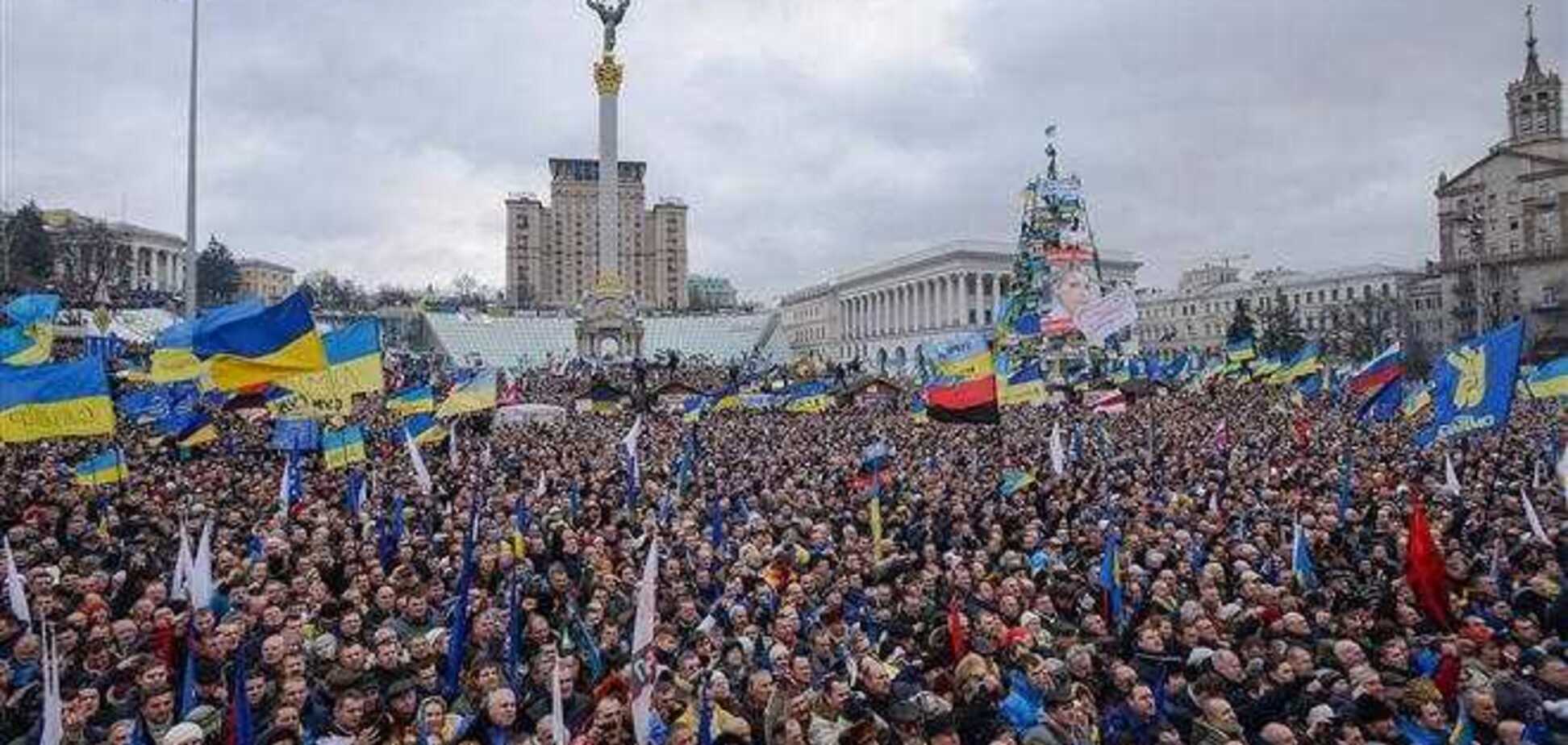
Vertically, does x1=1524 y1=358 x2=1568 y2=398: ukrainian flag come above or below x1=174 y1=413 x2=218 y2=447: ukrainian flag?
above

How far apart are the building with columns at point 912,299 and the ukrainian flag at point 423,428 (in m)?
55.0

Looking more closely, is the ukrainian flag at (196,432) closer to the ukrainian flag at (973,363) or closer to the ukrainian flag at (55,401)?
the ukrainian flag at (55,401)

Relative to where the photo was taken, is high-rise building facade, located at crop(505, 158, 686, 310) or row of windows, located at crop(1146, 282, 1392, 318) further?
Result: high-rise building facade, located at crop(505, 158, 686, 310)

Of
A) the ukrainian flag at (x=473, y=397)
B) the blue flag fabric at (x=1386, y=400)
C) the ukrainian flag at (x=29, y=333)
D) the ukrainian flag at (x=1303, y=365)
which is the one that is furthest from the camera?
the ukrainian flag at (x=1303, y=365)

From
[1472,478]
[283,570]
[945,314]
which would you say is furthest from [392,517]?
[945,314]

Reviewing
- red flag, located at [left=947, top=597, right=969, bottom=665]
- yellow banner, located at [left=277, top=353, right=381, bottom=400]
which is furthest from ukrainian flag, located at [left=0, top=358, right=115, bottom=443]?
red flag, located at [left=947, top=597, right=969, bottom=665]

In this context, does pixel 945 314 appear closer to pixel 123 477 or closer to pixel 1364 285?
pixel 1364 285

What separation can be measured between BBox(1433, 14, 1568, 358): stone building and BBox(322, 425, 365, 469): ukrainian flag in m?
54.0

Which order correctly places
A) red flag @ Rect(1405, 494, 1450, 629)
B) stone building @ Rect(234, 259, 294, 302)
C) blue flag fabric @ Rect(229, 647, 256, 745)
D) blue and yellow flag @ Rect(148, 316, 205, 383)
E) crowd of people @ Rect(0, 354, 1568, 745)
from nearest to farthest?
blue flag fabric @ Rect(229, 647, 256, 745) < crowd of people @ Rect(0, 354, 1568, 745) < red flag @ Rect(1405, 494, 1450, 629) < blue and yellow flag @ Rect(148, 316, 205, 383) < stone building @ Rect(234, 259, 294, 302)

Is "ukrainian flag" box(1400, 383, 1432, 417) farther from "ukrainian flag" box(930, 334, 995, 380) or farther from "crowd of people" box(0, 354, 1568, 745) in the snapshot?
"ukrainian flag" box(930, 334, 995, 380)

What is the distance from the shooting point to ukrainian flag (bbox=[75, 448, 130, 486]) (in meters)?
13.9

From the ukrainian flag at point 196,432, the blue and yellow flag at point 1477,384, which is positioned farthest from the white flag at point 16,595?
the blue and yellow flag at point 1477,384

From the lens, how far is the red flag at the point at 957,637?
7672 millimetres

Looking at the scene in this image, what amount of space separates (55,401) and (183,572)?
371cm
